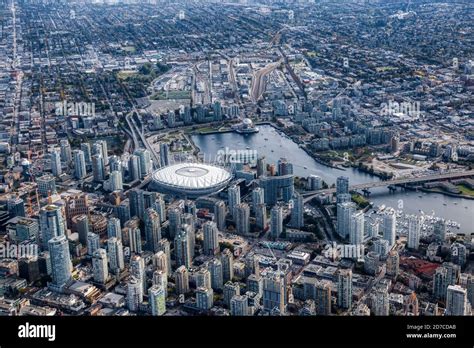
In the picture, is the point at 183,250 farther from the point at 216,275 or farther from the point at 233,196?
the point at 233,196

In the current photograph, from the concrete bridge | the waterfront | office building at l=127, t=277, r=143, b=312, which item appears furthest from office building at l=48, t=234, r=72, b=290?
the waterfront

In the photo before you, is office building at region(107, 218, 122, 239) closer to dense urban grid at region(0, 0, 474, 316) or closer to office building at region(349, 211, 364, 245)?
dense urban grid at region(0, 0, 474, 316)

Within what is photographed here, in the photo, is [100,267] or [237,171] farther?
[237,171]

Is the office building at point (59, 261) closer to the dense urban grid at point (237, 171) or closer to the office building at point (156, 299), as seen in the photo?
the dense urban grid at point (237, 171)

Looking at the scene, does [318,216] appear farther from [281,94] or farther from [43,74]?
[43,74]

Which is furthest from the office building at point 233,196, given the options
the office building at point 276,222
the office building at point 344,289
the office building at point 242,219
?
the office building at point 344,289

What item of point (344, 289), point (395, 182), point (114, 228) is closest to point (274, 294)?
point (344, 289)
